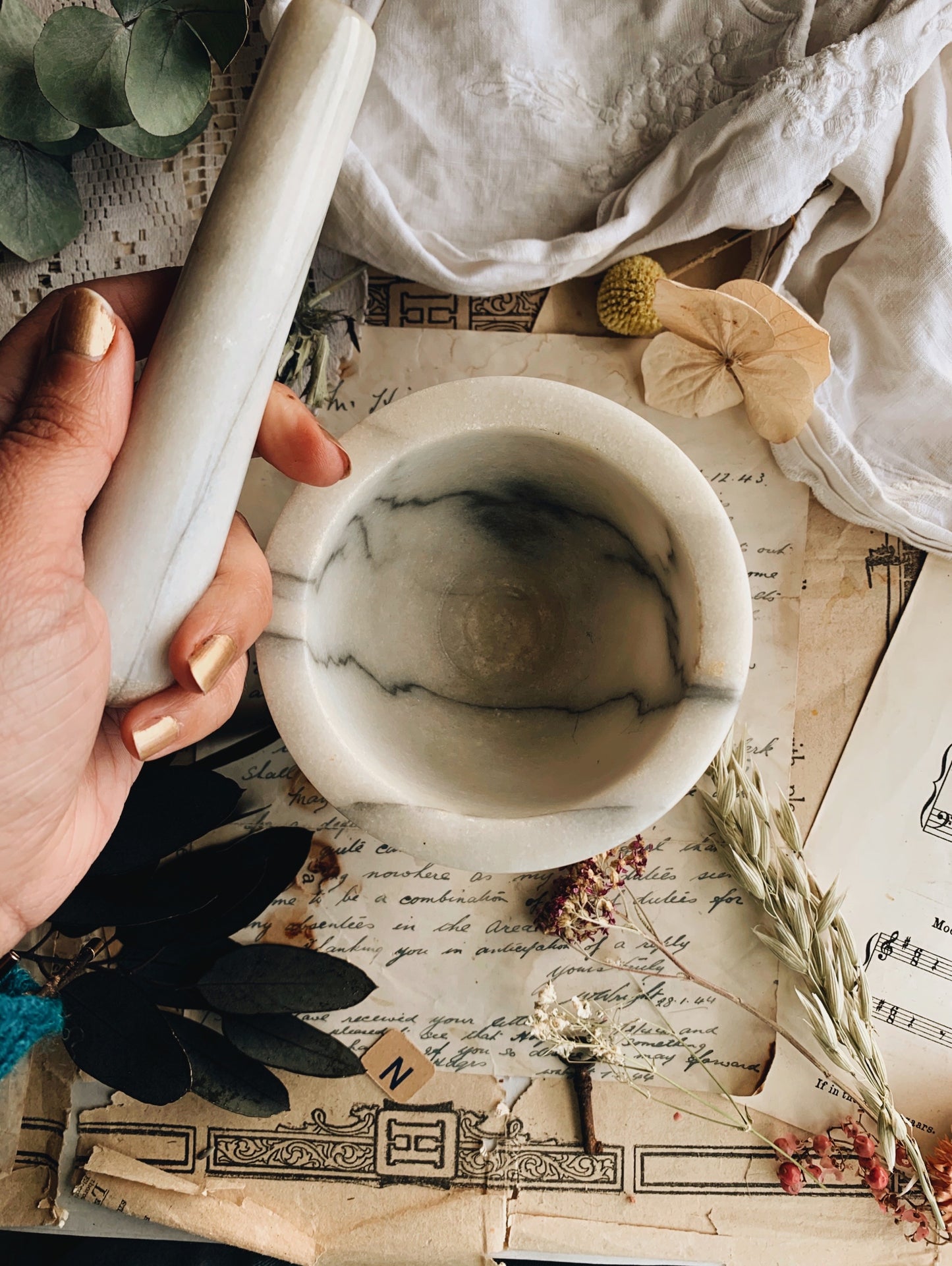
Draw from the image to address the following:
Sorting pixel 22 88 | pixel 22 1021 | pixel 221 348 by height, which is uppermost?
pixel 22 88

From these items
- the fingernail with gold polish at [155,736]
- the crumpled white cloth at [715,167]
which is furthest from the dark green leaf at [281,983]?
the crumpled white cloth at [715,167]

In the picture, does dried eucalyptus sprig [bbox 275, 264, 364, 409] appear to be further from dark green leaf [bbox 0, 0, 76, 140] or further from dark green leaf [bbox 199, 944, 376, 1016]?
dark green leaf [bbox 199, 944, 376, 1016]

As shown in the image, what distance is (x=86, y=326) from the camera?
2.00 feet

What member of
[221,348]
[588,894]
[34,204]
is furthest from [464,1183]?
[34,204]

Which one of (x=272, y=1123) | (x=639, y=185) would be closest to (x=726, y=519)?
(x=639, y=185)

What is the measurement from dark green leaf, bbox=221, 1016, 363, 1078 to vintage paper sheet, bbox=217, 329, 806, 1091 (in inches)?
1.7

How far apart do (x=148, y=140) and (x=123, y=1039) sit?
2.86 ft

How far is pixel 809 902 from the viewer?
100cm

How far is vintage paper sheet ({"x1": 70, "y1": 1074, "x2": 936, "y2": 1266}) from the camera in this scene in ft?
3.26

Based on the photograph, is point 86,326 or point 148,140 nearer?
point 86,326

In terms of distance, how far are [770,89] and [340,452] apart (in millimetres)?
566

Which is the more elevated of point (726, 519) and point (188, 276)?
point (188, 276)

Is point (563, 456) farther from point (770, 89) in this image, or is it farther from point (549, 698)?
point (770, 89)

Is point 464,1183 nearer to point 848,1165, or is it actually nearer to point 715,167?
point 848,1165
